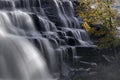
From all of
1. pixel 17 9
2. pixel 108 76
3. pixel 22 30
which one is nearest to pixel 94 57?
pixel 108 76

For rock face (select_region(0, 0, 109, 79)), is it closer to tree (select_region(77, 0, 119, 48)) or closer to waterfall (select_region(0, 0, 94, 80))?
waterfall (select_region(0, 0, 94, 80))

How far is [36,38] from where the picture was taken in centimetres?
3256

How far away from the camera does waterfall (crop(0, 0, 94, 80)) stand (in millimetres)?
29859

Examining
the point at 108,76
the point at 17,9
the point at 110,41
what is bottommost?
the point at 108,76

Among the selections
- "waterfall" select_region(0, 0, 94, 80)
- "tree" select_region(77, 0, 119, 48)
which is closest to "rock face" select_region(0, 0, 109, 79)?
"waterfall" select_region(0, 0, 94, 80)

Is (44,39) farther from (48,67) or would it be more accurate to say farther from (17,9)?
(17,9)

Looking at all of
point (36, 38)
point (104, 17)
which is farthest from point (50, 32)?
point (104, 17)

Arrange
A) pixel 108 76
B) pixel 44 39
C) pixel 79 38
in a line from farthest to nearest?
pixel 79 38 < pixel 44 39 < pixel 108 76

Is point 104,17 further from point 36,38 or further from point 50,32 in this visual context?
point 36,38

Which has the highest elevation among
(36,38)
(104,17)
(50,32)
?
(104,17)

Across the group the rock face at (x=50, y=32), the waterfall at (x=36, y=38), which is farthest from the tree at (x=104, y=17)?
the waterfall at (x=36, y=38)

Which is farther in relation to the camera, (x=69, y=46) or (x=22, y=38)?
(x=69, y=46)

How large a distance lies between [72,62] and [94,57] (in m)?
2.44

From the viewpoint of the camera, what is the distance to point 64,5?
145 ft
